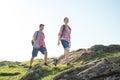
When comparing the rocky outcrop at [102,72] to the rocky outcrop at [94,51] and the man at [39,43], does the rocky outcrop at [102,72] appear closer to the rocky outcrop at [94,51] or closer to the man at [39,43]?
the man at [39,43]

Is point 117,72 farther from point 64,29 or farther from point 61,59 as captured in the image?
point 61,59

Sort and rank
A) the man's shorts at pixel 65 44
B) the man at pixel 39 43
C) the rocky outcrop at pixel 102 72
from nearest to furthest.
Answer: the rocky outcrop at pixel 102 72 < the man's shorts at pixel 65 44 < the man at pixel 39 43

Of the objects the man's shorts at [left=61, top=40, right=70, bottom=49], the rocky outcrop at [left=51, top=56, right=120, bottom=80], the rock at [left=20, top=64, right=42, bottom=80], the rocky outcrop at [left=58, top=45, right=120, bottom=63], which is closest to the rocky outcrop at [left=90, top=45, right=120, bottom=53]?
the rocky outcrop at [left=58, top=45, right=120, bottom=63]

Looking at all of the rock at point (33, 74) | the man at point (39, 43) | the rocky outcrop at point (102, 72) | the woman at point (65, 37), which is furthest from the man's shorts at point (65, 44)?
the rocky outcrop at point (102, 72)

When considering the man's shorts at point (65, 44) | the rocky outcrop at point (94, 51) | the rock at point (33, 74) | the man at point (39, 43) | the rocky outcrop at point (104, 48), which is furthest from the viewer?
the rocky outcrop at point (104, 48)

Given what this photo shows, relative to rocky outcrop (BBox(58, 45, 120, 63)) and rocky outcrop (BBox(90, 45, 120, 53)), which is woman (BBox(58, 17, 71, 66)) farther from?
rocky outcrop (BBox(90, 45, 120, 53))

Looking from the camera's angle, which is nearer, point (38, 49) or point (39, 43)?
point (39, 43)

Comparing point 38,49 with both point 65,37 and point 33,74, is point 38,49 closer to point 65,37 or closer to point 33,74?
point 65,37

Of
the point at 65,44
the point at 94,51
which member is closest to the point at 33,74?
the point at 65,44

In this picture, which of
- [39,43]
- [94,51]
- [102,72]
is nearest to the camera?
[102,72]

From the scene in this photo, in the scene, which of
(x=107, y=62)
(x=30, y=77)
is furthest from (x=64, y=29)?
(x=107, y=62)

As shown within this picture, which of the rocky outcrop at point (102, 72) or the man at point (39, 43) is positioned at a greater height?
the man at point (39, 43)

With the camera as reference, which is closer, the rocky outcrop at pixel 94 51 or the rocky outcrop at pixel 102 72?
the rocky outcrop at pixel 102 72

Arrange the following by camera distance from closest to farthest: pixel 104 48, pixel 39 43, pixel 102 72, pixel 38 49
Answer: pixel 102 72 < pixel 39 43 < pixel 38 49 < pixel 104 48
